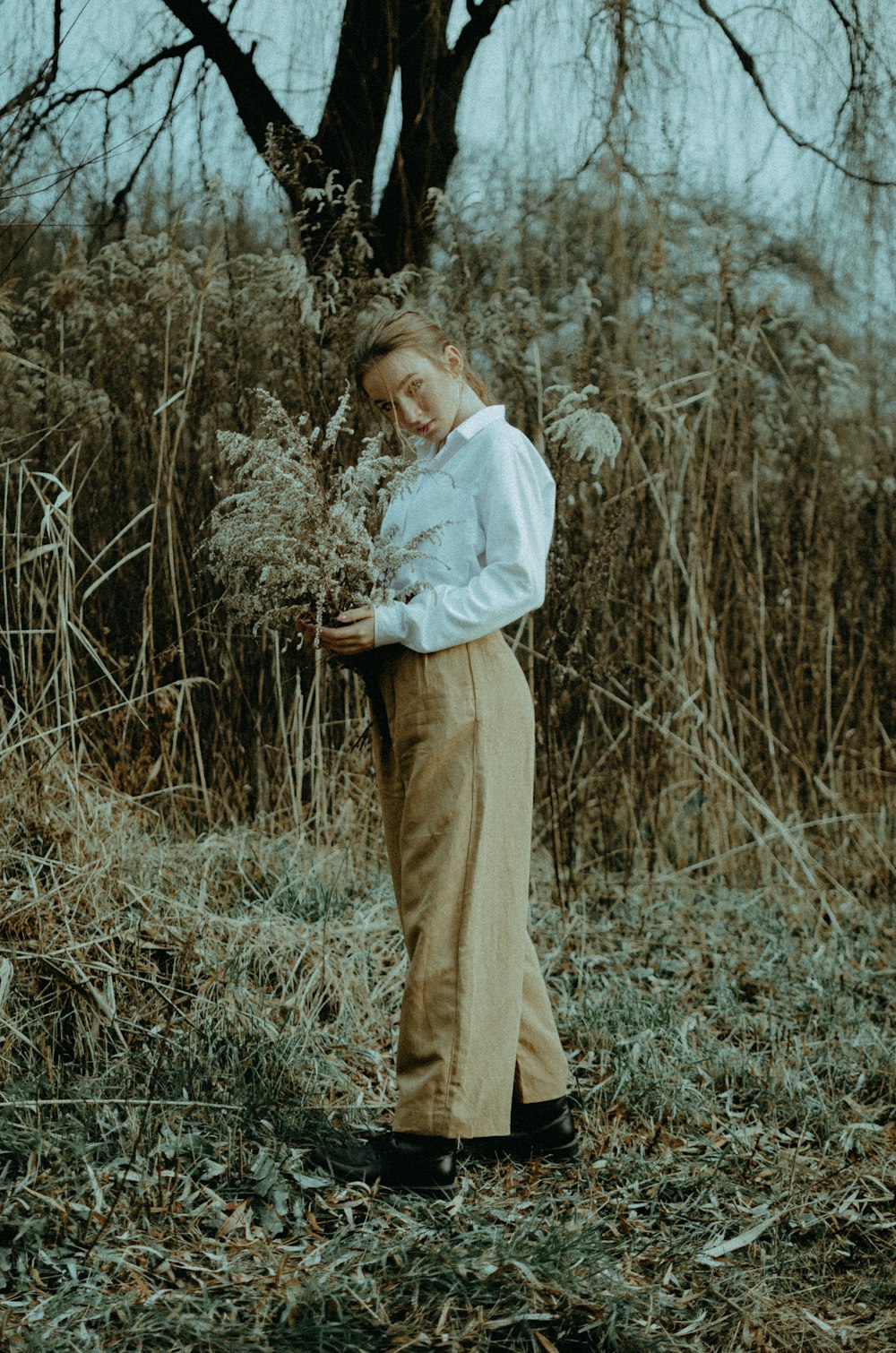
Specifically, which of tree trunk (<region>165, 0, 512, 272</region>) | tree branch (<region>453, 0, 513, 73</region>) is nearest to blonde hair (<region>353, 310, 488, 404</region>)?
tree trunk (<region>165, 0, 512, 272</region>)

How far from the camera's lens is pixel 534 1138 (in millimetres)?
2328

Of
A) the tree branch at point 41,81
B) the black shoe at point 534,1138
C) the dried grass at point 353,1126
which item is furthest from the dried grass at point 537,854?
the tree branch at point 41,81

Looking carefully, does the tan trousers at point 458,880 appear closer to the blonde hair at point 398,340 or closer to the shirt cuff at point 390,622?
the shirt cuff at point 390,622

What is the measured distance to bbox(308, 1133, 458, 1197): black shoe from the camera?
6.77ft

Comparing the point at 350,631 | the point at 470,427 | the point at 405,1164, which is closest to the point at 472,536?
the point at 470,427

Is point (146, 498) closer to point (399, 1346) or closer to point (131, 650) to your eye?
point (131, 650)

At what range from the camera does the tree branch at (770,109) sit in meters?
4.18

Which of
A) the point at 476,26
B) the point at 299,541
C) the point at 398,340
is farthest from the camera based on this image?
the point at 476,26

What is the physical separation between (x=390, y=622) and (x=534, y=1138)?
99cm

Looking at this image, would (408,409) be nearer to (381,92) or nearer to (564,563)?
(564,563)

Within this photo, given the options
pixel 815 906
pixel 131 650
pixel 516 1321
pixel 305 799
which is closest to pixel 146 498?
pixel 131 650

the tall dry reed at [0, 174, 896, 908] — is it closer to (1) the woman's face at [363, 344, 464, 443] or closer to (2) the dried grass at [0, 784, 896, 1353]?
(2) the dried grass at [0, 784, 896, 1353]

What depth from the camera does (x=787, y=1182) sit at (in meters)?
2.30

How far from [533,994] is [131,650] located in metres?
1.84
